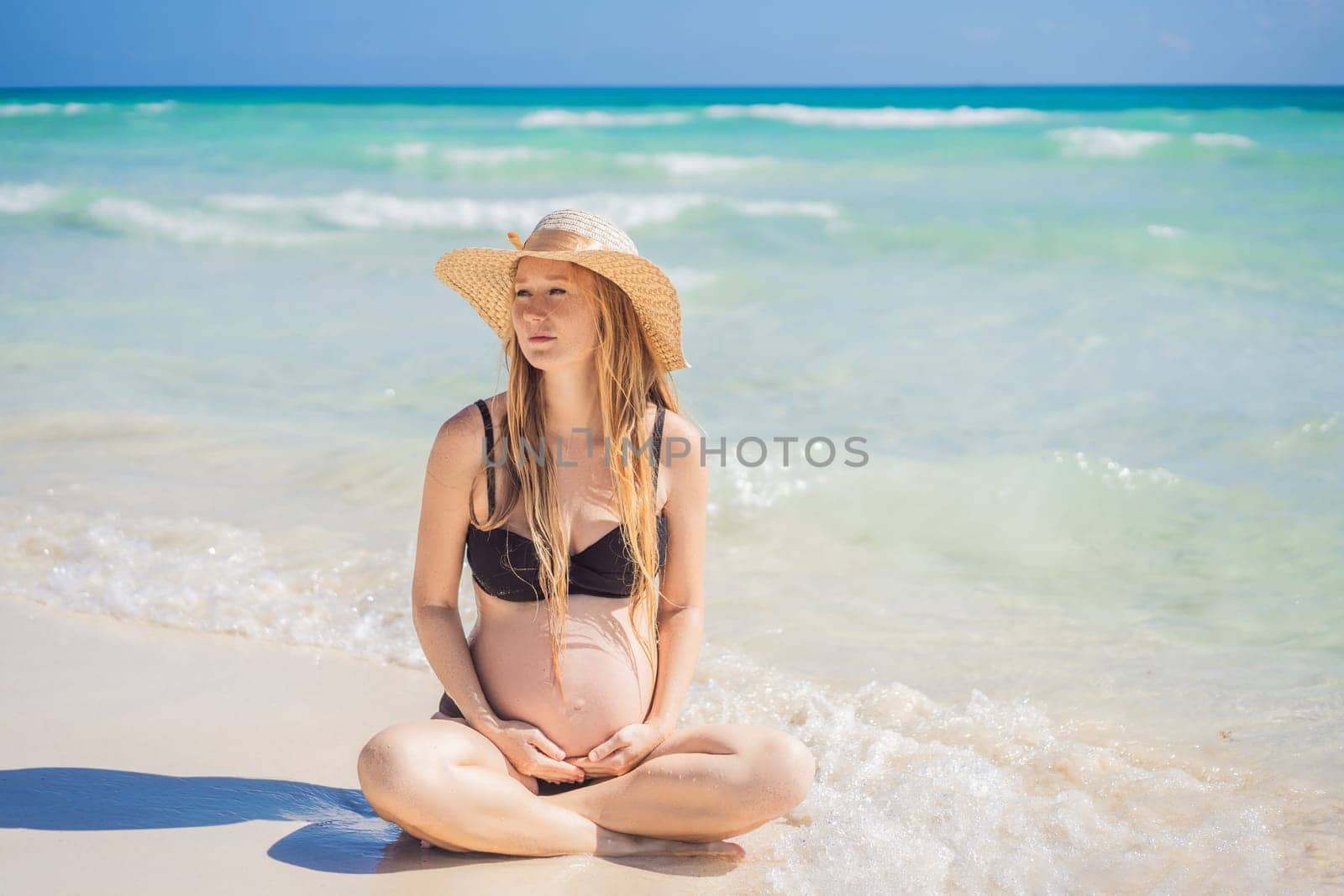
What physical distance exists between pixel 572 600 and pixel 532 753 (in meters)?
0.38

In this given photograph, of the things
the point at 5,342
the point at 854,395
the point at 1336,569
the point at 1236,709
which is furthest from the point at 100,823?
the point at 5,342

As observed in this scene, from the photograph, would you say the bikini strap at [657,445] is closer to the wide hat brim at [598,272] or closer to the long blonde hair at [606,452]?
the long blonde hair at [606,452]

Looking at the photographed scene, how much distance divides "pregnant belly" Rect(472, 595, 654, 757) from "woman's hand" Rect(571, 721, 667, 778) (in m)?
0.05

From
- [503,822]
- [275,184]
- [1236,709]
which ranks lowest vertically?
[1236,709]

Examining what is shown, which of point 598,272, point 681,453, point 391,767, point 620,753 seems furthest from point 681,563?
point 391,767

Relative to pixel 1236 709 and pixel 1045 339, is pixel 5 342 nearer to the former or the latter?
pixel 1045 339

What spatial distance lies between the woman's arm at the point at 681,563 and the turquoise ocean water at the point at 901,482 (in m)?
0.50

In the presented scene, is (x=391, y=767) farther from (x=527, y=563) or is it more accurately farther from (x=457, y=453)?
(x=457, y=453)

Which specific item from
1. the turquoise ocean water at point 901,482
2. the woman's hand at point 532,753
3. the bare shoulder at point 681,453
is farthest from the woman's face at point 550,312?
the turquoise ocean water at point 901,482

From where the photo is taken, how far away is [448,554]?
2.92 meters

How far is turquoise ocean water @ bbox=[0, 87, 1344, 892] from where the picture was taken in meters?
3.37

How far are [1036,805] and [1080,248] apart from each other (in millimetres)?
11114

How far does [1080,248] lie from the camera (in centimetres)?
1327

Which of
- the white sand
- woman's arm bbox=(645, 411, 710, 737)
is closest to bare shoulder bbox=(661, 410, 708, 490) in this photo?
woman's arm bbox=(645, 411, 710, 737)
